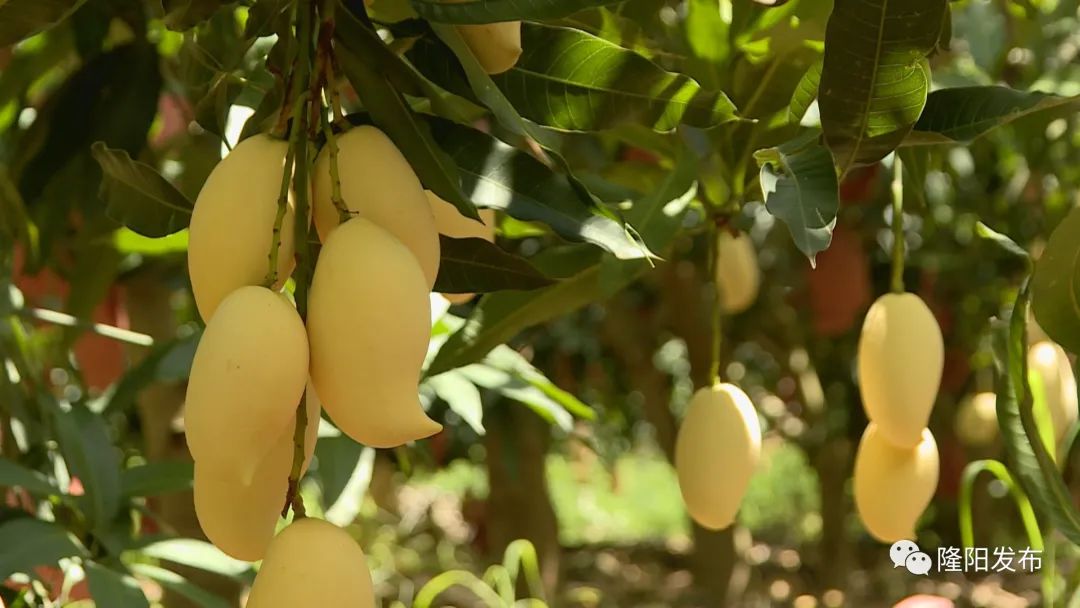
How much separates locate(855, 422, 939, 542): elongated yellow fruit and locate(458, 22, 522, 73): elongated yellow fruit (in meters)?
0.29

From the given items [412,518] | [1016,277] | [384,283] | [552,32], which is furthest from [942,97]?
[412,518]

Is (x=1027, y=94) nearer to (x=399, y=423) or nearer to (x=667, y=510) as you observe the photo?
(x=399, y=423)

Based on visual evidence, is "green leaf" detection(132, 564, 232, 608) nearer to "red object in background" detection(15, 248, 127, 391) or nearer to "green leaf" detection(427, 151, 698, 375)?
"green leaf" detection(427, 151, 698, 375)

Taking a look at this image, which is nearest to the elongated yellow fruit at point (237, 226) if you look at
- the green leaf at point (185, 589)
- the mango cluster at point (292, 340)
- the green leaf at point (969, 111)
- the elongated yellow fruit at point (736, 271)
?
the mango cluster at point (292, 340)

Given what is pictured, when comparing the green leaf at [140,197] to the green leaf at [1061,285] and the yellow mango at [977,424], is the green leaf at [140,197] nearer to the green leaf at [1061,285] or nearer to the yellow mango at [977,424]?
the green leaf at [1061,285]

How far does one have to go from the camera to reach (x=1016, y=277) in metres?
1.68

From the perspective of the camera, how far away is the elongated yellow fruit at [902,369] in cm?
53

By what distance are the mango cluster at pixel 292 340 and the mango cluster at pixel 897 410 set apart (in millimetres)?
284

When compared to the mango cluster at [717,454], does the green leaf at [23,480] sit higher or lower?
lower

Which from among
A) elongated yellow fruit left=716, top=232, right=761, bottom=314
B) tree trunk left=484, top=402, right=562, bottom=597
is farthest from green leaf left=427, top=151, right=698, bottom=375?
tree trunk left=484, top=402, right=562, bottom=597

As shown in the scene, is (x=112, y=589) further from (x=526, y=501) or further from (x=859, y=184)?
(x=526, y=501)

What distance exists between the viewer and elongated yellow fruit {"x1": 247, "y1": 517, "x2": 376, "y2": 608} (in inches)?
11.6

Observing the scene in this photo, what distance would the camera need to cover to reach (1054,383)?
683 millimetres

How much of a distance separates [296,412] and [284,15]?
144 millimetres
